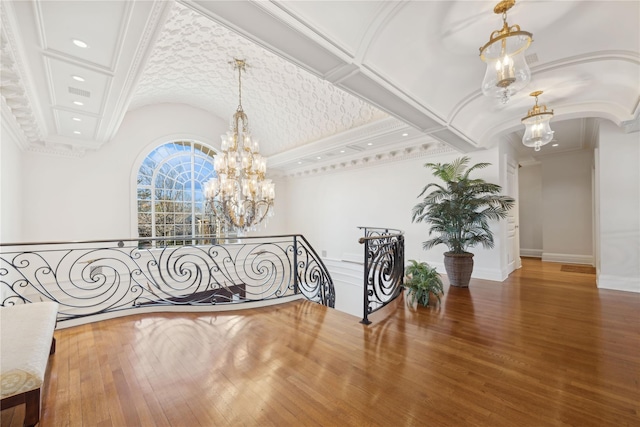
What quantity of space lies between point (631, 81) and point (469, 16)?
286cm

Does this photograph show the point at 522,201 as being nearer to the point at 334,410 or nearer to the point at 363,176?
the point at 363,176

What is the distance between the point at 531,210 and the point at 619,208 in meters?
4.61

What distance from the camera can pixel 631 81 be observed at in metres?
3.51

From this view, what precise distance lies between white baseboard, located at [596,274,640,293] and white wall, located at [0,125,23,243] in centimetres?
986

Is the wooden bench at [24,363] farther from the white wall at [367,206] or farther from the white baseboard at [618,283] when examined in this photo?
the white baseboard at [618,283]

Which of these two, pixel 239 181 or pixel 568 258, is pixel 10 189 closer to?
pixel 239 181

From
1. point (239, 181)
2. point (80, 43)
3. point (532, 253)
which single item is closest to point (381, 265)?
point (239, 181)

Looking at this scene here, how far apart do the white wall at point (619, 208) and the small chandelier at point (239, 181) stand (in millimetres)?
6154

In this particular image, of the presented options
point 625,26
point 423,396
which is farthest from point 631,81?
point 423,396

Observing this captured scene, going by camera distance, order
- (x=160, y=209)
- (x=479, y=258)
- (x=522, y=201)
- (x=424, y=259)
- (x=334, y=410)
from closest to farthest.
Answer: (x=334, y=410) < (x=479, y=258) < (x=424, y=259) < (x=160, y=209) < (x=522, y=201)

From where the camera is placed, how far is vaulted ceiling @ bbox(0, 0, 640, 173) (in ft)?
7.22

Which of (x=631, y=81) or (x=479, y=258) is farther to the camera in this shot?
(x=479, y=258)

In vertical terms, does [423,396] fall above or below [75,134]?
below

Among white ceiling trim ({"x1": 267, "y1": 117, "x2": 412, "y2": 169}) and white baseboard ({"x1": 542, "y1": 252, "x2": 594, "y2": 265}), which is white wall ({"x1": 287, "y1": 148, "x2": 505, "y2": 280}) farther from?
white baseboard ({"x1": 542, "y1": 252, "x2": 594, "y2": 265})
